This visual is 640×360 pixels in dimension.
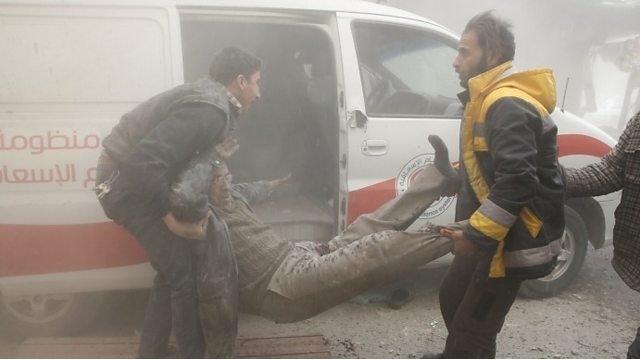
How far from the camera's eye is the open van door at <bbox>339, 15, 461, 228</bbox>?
3188mm

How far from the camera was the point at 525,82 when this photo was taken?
2.05 metres

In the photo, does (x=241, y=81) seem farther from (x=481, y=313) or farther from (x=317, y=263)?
(x=481, y=313)

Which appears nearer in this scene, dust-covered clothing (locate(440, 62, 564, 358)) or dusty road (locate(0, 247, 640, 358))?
dust-covered clothing (locate(440, 62, 564, 358))

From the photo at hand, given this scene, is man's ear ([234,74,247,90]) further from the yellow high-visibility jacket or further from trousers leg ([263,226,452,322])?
the yellow high-visibility jacket

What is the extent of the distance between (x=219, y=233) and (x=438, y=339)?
1.75 m

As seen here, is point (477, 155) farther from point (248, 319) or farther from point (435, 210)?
point (248, 319)

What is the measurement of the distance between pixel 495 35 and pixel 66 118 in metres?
2.17

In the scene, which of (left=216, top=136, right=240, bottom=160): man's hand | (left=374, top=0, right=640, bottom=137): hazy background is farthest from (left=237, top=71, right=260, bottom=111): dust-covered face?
(left=374, top=0, right=640, bottom=137): hazy background

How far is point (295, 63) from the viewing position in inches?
171

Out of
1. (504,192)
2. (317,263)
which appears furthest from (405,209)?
(504,192)

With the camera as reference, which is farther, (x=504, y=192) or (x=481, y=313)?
(x=481, y=313)

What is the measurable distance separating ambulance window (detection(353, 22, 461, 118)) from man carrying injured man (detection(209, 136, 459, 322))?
96cm

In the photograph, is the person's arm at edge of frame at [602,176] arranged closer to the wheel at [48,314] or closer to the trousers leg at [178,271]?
the trousers leg at [178,271]

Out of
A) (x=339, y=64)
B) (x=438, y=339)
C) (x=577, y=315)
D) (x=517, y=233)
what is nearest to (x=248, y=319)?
(x=438, y=339)
